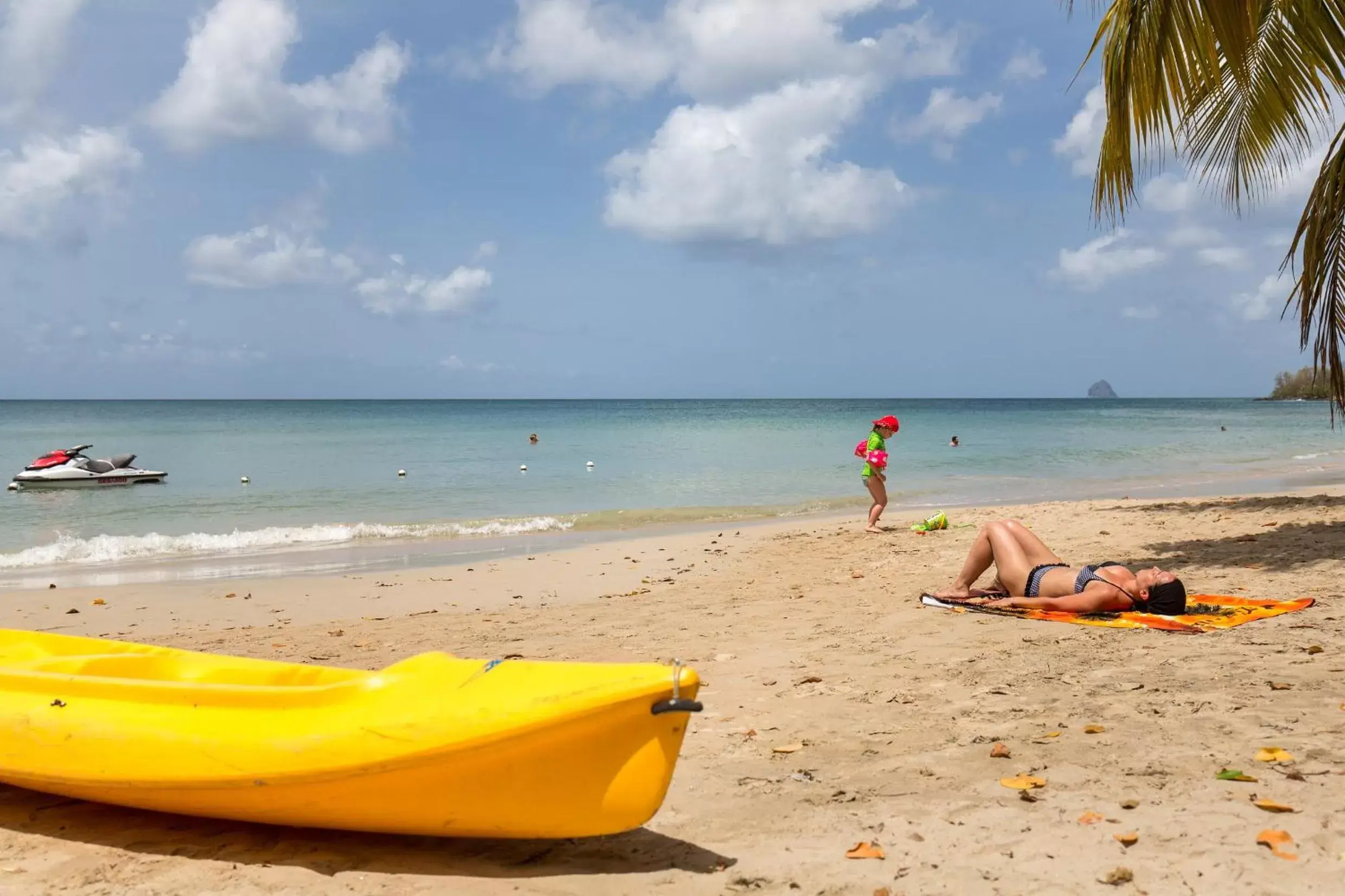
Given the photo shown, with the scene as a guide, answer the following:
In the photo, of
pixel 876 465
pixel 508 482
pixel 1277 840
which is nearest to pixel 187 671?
pixel 1277 840

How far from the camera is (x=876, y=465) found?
12492mm

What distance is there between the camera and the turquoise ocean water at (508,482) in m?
13.0

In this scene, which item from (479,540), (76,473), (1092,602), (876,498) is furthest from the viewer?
(76,473)

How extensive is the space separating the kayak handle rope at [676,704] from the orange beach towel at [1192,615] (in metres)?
4.19

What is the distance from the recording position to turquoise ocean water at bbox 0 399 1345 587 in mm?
13023

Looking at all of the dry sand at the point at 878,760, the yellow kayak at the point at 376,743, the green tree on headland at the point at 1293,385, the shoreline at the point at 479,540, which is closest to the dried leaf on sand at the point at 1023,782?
the dry sand at the point at 878,760

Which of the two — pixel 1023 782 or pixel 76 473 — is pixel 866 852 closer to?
pixel 1023 782

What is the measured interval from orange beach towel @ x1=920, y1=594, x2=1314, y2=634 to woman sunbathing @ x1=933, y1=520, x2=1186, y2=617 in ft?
0.22

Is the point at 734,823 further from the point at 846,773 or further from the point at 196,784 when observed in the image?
the point at 196,784

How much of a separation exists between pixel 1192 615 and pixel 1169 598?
0.16 metres

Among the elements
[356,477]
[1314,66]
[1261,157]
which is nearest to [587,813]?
[1314,66]

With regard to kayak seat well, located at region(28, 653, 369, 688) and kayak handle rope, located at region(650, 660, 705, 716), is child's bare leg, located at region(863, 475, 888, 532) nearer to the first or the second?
kayak seat well, located at region(28, 653, 369, 688)

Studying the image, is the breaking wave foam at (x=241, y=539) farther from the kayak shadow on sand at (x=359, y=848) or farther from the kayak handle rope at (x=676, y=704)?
the kayak handle rope at (x=676, y=704)

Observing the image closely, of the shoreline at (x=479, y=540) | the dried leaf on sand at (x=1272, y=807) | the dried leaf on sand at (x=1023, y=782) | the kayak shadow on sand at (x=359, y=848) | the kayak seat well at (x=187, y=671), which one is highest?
the kayak seat well at (x=187, y=671)
